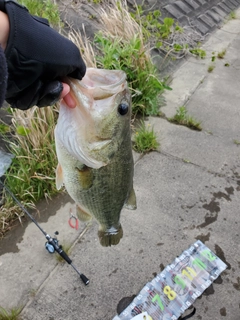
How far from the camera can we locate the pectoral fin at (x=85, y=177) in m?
1.54

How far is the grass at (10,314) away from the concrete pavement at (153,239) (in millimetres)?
44

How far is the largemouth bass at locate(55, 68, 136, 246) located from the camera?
4.60 ft

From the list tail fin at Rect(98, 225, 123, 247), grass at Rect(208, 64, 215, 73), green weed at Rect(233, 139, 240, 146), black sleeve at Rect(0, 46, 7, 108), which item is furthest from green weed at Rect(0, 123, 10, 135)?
grass at Rect(208, 64, 215, 73)

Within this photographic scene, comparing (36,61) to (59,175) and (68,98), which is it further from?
(59,175)

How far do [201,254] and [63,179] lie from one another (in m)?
1.65

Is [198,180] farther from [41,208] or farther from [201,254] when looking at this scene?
[41,208]

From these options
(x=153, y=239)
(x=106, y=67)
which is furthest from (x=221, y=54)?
(x=153, y=239)

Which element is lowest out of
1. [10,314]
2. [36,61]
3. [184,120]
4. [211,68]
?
[10,314]

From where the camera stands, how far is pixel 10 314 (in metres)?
2.33

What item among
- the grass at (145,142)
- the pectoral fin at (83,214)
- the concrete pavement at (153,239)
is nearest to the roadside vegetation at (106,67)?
the grass at (145,142)

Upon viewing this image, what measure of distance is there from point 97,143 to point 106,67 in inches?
102

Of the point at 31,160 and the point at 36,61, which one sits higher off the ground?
the point at 36,61

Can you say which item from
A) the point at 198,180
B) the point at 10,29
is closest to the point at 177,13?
the point at 198,180

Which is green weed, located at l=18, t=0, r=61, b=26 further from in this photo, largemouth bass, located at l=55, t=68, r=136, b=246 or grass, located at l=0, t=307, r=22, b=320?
grass, located at l=0, t=307, r=22, b=320
